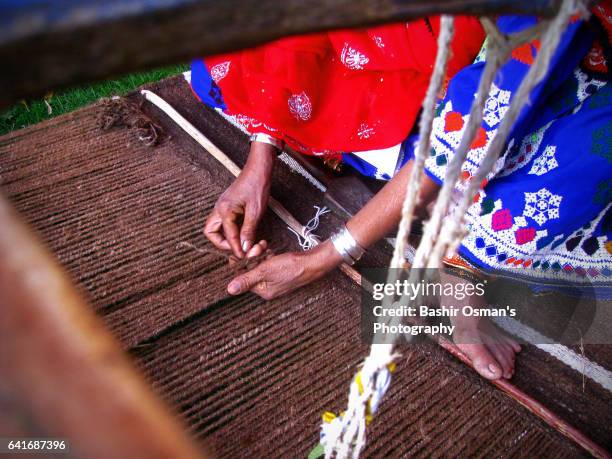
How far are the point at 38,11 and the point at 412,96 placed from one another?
1232 mm

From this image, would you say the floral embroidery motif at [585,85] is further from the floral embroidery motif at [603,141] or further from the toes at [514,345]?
the toes at [514,345]

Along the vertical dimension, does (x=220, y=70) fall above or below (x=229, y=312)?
above

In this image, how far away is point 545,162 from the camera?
1173 mm

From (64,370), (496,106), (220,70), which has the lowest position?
(64,370)

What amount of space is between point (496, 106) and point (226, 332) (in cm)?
85

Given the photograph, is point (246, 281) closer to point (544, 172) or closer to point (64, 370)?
point (544, 172)

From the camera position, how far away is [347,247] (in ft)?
4.50

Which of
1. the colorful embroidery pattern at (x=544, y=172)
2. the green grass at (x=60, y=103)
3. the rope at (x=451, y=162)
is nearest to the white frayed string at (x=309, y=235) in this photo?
the colorful embroidery pattern at (x=544, y=172)

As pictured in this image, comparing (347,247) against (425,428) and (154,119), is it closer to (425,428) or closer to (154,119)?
(425,428)

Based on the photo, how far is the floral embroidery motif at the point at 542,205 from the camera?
46.6 inches

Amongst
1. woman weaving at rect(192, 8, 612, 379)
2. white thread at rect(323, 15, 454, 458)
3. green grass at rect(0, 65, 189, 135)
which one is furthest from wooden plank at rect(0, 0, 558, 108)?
green grass at rect(0, 65, 189, 135)

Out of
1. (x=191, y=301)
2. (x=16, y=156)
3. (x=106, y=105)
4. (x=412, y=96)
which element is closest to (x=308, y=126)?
(x=412, y=96)

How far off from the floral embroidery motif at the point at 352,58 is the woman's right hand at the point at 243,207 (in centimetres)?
35

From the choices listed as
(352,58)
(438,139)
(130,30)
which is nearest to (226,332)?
(438,139)
